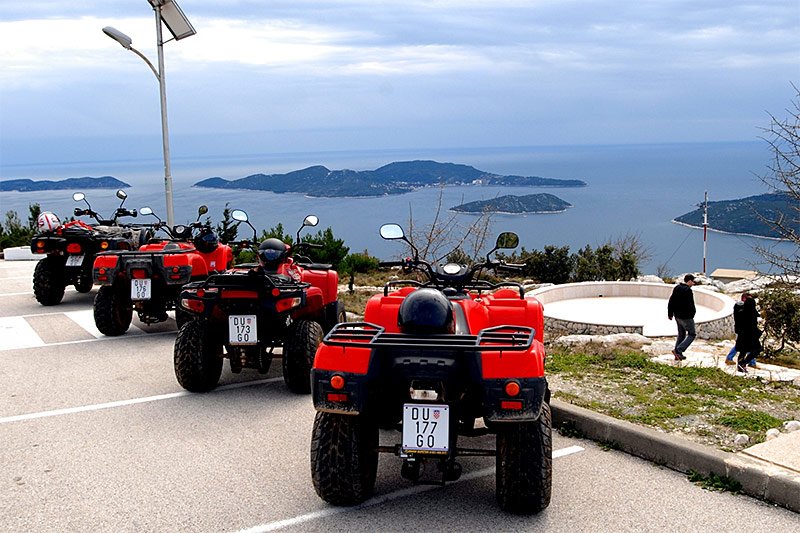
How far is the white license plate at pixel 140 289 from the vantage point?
33.6 ft

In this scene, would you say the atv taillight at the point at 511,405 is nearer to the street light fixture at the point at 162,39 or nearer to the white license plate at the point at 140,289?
the white license plate at the point at 140,289

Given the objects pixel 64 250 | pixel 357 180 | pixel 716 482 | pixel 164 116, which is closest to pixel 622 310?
pixel 164 116

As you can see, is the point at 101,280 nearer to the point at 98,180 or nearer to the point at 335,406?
the point at 335,406

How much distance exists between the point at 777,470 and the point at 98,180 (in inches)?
2281

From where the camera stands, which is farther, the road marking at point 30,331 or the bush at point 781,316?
the bush at point 781,316

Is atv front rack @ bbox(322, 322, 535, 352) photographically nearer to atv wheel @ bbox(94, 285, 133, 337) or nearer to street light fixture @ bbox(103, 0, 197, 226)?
atv wheel @ bbox(94, 285, 133, 337)

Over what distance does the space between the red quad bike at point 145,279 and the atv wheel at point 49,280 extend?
280cm

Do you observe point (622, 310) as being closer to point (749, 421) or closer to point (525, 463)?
point (749, 421)

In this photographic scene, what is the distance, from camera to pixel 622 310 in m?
21.4

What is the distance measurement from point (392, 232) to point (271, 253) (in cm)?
252

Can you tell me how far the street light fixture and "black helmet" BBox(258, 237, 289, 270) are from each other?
904cm

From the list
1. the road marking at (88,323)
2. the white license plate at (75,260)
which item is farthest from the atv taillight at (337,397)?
the white license plate at (75,260)

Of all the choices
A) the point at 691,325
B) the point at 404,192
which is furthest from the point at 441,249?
the point at 404,192

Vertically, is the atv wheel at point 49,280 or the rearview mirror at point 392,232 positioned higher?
the rearview mirror at point 392,232
